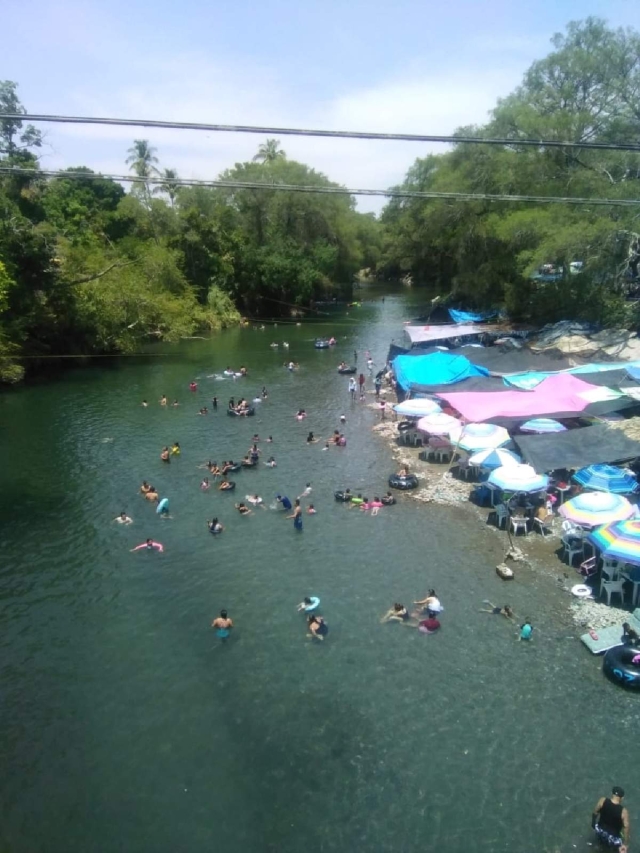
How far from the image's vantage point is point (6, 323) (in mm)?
44500

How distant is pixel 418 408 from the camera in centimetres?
3247

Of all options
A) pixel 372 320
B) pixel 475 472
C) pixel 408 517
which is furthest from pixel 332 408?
pixel 372 320

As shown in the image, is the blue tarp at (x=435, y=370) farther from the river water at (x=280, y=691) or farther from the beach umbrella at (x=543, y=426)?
the river water at (x=280, y=691)

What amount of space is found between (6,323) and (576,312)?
43.9 metres

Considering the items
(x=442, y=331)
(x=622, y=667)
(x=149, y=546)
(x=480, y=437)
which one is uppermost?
(x=442, y=331)

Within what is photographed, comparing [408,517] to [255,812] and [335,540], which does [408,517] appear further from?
[255,812]

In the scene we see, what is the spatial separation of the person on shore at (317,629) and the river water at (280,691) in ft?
0.85

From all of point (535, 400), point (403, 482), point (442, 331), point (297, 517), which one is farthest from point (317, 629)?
point (442, 331)

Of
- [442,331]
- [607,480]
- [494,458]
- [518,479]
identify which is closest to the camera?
[607,480]

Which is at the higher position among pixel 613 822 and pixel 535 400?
pixel 535 400

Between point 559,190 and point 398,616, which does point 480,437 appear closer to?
point 398,616

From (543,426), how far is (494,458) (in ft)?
13.1

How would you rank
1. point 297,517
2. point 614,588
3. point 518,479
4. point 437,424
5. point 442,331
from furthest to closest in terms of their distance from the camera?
A: point 442,331 → point 437,424 → point 297,517 → point 518,479 → point 614,588

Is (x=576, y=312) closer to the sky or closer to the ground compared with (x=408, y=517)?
closer to the sky
